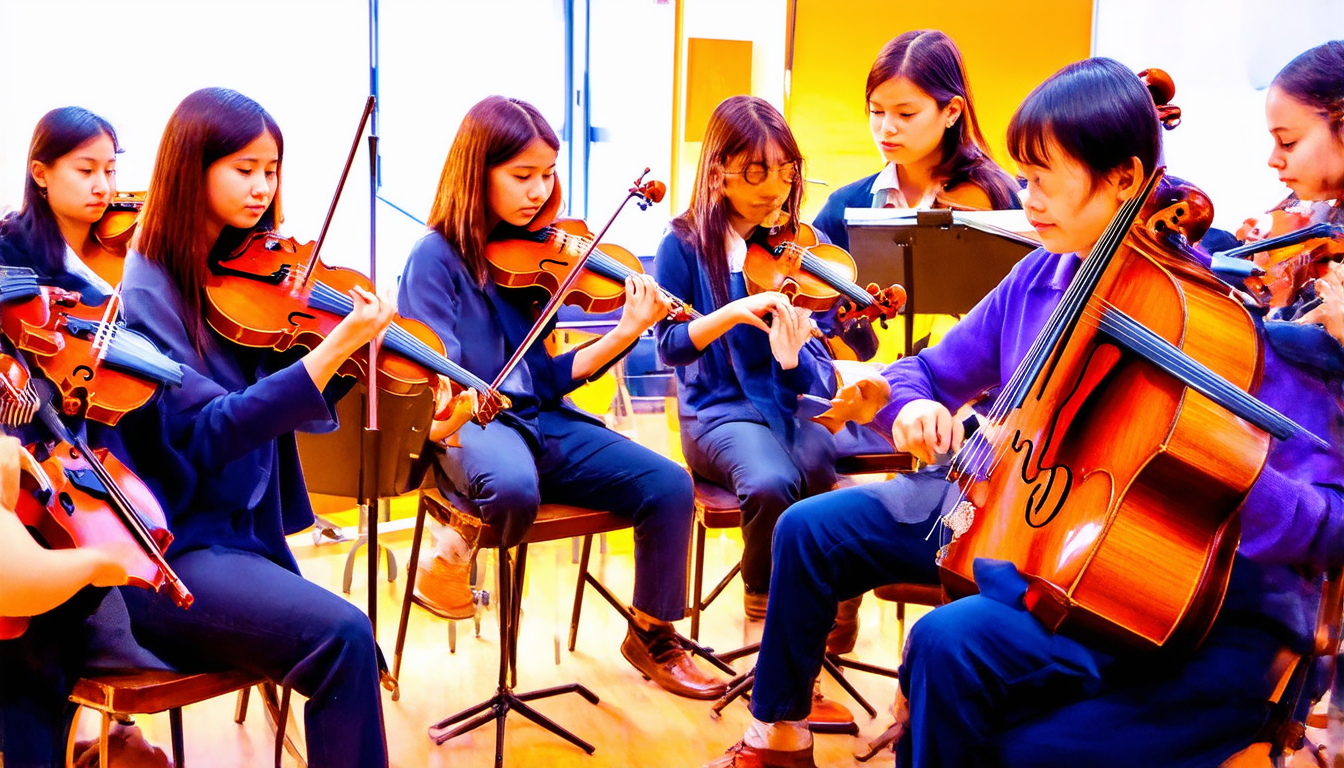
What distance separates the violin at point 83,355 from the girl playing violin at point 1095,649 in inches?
42.1

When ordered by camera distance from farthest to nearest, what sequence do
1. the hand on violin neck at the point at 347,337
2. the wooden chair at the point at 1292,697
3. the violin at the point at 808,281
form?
the violin at the point at 808,281
the hand on violin neck at the point at 347,337
the wooden chair at the point at 1292,697

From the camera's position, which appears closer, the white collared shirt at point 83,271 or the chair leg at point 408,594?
the white collared shirt at point 83,271

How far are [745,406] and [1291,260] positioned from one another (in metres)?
1.34

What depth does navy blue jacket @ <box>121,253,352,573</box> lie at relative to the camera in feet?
5.32

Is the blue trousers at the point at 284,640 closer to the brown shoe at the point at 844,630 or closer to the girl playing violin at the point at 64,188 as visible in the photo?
the girl playing violin at the point at 64,188

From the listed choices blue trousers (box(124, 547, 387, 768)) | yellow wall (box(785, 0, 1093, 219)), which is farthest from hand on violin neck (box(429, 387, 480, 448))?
yellow wall (box(785, 0, 1093, 219))

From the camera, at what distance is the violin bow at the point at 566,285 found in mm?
2193

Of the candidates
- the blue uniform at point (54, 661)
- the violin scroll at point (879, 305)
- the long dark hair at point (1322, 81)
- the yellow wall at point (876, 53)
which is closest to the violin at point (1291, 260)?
the long dark hair at point (1322, 81)

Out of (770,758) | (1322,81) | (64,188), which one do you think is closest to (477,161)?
(64,188)

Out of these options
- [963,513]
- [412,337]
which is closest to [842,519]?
[963,513]

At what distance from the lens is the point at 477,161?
2285 mm

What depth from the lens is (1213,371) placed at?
3.80 feet

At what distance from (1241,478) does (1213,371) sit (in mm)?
114

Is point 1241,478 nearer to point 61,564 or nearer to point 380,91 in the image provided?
point 61,564
